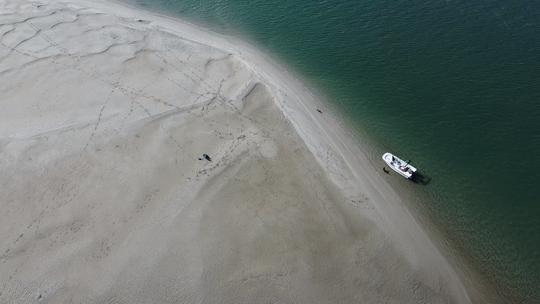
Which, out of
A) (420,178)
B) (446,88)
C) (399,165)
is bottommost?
(420,178)

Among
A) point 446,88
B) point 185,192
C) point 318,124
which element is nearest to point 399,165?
point 318,124

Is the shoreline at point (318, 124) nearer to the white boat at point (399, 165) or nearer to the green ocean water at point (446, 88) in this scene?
the green ocean water at point (446, 88)

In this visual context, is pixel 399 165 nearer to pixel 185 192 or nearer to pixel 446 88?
pixel 446 88

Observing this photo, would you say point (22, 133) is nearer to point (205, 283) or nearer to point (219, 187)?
point (219, 187)

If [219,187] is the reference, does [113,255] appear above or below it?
below

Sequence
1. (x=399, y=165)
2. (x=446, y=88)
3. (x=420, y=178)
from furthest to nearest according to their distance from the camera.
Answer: (x=446, y=88)
(x=399, y=165)
(x=420, y=178)

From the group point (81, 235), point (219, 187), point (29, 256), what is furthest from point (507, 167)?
point (29, 256)
